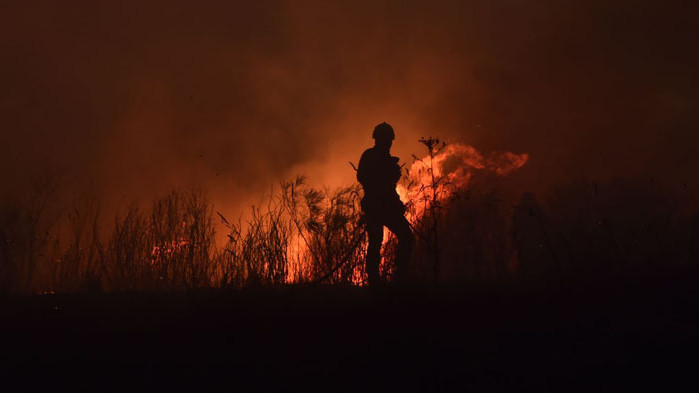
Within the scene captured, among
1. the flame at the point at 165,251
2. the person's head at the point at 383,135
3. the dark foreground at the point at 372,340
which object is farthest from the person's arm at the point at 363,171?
the flame at the point at 165,251

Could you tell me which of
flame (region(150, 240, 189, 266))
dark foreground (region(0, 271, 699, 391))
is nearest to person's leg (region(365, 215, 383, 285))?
dark foreground (region(0, 271, 699, 391))

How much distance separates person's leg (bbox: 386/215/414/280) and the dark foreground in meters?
1.39

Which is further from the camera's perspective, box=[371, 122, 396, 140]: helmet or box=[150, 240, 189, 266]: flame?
box=[150, 240, 189, 266]: flame

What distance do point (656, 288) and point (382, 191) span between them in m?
3.21

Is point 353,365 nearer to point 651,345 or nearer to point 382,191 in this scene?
point 651,345

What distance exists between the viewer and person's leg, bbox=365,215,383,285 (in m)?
7.04

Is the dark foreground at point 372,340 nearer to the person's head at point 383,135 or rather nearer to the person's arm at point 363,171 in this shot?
the person's arm at point 363,171

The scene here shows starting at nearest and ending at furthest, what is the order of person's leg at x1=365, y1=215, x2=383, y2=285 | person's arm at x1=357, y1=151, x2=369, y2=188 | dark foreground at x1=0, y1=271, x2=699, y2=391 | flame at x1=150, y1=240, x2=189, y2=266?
dark foreground at x1=0, y1=271, x2=699, y2=391 < person's leg at x1=365, y1=215, x2=383, y2=285 < person's arm at x1=357, y1=151, x2=369, y2=188 < flame at x1=150, y1=240, x2=189, y2=266

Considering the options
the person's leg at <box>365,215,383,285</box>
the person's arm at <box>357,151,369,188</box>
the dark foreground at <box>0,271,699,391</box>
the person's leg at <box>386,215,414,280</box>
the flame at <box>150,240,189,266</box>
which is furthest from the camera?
the flame at <box>150,240,189,266</box>

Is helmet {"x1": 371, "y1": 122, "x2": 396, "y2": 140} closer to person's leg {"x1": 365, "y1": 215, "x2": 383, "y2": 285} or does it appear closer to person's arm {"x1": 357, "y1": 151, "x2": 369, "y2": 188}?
person's arm {"x1": 357, "y1": 151, "x2": 369, "y2": 188}

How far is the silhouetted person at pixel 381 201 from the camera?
7.05m

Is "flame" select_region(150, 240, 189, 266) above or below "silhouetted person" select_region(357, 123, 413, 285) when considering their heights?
below

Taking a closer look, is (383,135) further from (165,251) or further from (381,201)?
(165,251)

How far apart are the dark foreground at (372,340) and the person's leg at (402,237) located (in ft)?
4.56
